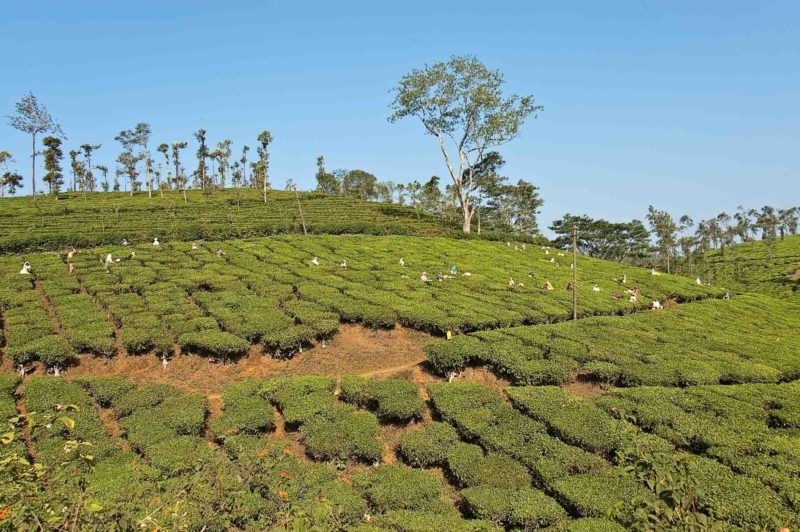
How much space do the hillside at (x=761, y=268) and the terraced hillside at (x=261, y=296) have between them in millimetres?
31062

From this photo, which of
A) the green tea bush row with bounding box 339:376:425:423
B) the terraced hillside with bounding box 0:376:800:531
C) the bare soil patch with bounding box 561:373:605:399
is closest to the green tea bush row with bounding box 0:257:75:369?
the terraced hillside with bounding box 0:376:800:531

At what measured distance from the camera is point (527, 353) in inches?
676

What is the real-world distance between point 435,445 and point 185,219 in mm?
44131

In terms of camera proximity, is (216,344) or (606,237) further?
(606,237)

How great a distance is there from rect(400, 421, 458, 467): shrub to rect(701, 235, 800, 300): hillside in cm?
5656

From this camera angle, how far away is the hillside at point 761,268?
191 feet

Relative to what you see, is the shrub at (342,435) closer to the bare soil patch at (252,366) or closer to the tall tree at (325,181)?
the bare soil patch at (252,366)

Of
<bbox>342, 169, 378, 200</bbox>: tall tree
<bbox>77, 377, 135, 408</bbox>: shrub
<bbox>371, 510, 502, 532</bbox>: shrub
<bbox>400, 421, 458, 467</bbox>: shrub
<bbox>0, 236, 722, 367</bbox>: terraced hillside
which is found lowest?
<bbox>371, 510, 502, 532</bbox>: shrub

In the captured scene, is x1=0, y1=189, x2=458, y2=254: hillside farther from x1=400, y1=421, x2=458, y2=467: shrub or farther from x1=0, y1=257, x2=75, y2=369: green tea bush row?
x1=400, y1=421, x2=458, y2=467: shrub

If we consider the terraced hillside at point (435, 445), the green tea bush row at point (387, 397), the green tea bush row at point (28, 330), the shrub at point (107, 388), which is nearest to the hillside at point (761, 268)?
the terraced hillside at point (435, 445)

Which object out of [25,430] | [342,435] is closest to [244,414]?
[342,435]

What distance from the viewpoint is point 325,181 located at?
93500 millimetres

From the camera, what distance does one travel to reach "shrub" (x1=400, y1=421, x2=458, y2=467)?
1226 cm

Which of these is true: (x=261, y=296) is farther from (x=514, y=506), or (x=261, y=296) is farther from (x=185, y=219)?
(x=185, y=219)
